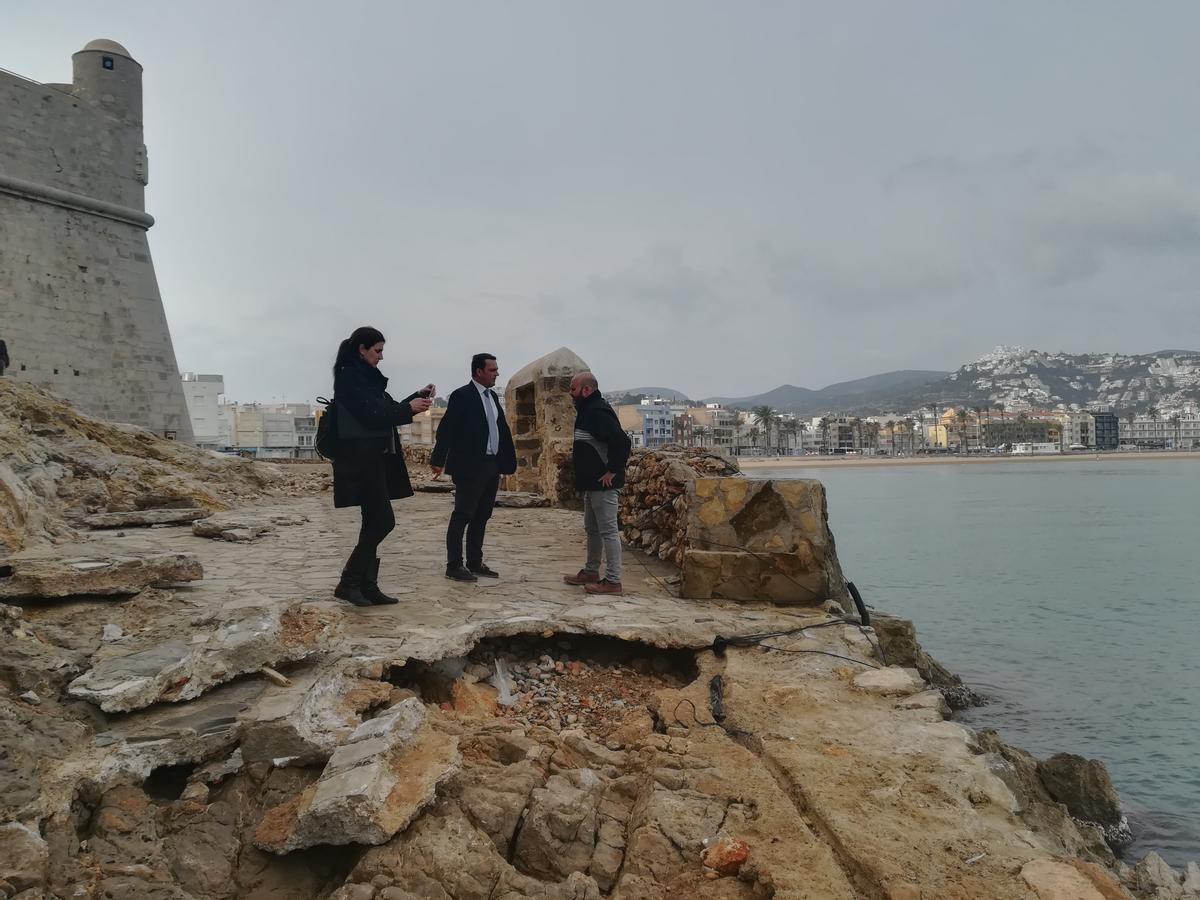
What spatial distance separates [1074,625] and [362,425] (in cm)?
1505

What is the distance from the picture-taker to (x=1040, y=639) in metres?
13.8

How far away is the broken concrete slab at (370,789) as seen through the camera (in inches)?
99.2

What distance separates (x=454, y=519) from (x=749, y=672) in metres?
2.64

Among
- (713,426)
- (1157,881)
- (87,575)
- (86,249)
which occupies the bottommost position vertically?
(1157,881)

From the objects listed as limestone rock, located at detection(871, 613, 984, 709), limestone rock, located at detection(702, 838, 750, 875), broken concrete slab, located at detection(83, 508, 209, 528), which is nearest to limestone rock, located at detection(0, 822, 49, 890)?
limestone rock, located at detection(702, 838, 750, 875)

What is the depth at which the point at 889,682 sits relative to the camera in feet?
13.4

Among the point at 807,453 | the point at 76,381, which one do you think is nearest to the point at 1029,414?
the point at 807,453

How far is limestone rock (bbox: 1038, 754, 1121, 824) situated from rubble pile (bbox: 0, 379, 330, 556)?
25.1 ft

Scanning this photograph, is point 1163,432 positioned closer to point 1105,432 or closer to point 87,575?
point 1105,432

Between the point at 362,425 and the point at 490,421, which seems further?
the point at 490,421

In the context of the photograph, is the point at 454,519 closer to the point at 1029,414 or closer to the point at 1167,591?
the point at 1167,591

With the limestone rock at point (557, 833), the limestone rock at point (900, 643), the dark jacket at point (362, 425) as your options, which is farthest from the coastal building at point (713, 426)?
the limestone rock at point (557, 833)

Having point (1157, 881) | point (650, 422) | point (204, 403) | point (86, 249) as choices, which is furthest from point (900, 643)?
point (650, 422)

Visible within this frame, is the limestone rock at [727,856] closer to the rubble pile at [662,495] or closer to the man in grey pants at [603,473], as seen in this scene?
the man in grey pants at [603,473]
